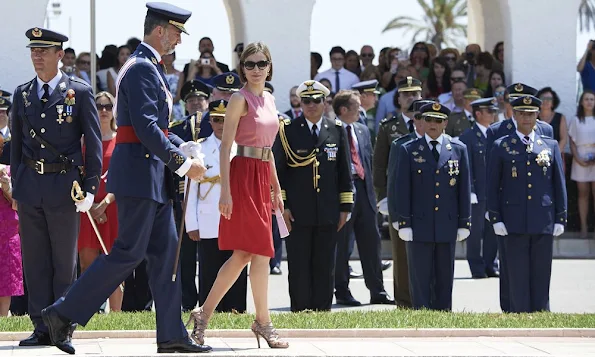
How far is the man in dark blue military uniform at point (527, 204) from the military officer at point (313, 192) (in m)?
1.32

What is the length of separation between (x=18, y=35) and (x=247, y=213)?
11.6 m

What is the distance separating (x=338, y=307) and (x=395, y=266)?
76cm

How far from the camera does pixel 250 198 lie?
9125 mm

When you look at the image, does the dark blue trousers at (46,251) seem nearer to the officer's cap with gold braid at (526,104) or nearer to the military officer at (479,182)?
the officer's cap with gold braid at (526,104)

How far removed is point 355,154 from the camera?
14.7 meters

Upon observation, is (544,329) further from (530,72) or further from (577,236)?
(530,72)

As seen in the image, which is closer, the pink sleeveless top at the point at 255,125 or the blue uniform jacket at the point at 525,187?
the pink sleeveless top at the point at 255,125

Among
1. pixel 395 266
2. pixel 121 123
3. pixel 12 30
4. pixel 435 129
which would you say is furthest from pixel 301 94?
pixel 12 30

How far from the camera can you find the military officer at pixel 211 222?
12.4 meters

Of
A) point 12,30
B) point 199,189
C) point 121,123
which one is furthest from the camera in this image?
point 12,30

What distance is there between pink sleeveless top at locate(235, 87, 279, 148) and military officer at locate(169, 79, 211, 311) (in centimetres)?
329

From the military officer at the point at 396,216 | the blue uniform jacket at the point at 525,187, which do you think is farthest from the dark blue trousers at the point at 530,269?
the military officer at the point at 396,216

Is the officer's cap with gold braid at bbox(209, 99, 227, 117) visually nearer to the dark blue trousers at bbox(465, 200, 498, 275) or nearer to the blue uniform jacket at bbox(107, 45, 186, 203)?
the blue uniform jacket at bbox(107, 45, 186, 203)

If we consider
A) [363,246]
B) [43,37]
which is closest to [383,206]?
[363,246]
